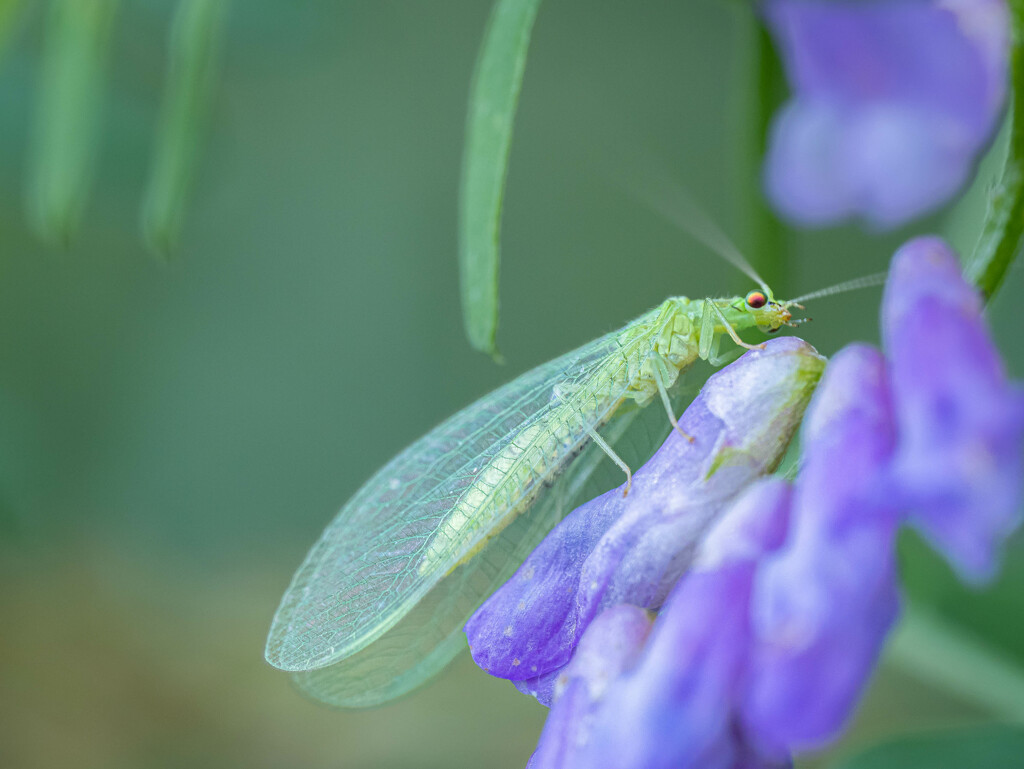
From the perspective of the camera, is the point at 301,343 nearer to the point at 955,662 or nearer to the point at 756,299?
the point at 955,662

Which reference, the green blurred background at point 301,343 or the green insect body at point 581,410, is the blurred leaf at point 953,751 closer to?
the green insect body at point 581,410

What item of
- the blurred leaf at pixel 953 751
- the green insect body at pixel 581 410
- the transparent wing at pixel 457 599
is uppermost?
the green insect body at pixel 581 410

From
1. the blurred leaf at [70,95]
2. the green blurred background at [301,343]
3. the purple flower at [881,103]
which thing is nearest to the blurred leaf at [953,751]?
the purple flower at [881,103]

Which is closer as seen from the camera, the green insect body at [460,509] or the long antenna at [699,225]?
the long antenna at [699,225]

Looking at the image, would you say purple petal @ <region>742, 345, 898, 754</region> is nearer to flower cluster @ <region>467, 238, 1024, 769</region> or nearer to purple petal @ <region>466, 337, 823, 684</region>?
flower cluster @ <region>467, 238, 1024, 769</region>

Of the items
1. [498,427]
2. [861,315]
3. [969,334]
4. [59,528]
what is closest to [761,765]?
[969,334]

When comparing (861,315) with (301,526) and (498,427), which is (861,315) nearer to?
(498,427)
